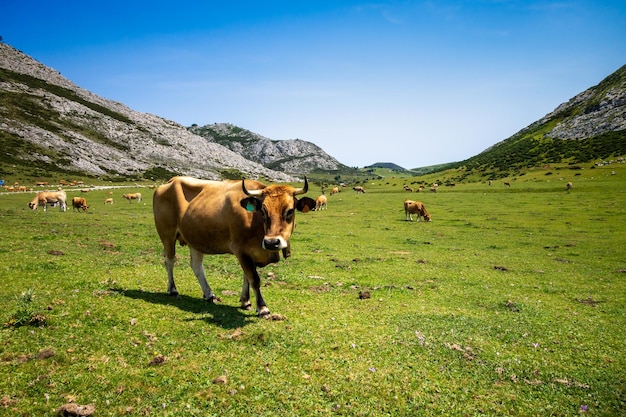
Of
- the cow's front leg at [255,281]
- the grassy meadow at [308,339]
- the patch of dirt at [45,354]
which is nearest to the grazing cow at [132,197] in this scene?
the grassy meadow at [308,339]

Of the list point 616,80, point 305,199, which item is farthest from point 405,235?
point 616,80

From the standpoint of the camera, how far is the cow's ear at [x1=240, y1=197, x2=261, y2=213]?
30.2 ft

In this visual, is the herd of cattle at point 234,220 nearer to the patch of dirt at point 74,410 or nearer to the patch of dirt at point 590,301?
the patch of dirt at point 74,410

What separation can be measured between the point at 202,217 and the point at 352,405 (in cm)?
696

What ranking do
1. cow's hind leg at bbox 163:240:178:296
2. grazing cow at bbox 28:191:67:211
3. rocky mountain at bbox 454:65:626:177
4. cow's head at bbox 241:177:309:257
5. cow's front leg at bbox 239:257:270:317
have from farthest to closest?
rocky mountain at bbox 454:65:626:177
grazing cow at bbox 28:191:67:211
cow's hind leg at bbox 163:240:178:296
cow's front leg at bbox 239:257:270:317
cow's head at bbox 241:177:309:257

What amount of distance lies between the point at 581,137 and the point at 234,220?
184 metres

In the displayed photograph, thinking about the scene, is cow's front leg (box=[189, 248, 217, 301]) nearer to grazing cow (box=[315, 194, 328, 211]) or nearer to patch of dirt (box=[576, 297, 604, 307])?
patch of dirt (box=[576, 297, 604, 307])

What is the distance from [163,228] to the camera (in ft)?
39.1

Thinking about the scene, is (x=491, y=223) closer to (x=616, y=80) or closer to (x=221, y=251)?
(x=221, y=251)

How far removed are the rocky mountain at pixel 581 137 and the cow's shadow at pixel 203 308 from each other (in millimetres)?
121543

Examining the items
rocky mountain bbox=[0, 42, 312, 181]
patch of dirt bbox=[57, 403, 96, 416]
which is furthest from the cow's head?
rocky mountain bbox=[0, 42, 312, 181]

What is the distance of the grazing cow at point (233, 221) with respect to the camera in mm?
9172

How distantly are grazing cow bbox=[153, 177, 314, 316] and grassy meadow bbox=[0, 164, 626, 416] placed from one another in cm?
147

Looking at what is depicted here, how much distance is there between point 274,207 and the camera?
9.10m
